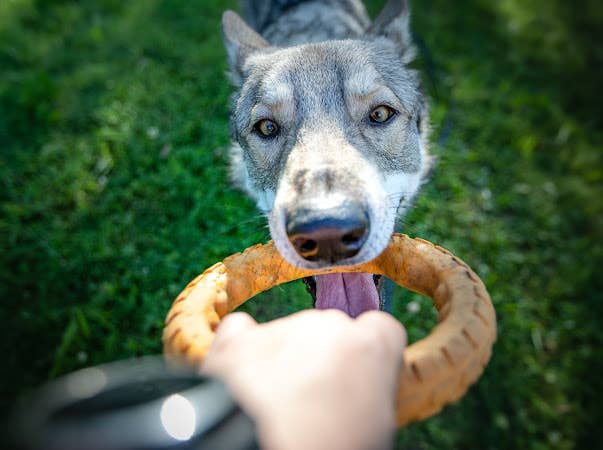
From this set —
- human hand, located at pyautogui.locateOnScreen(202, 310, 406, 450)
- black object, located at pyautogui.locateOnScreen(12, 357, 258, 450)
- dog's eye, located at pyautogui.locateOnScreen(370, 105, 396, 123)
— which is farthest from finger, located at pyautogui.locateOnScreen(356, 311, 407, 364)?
dog's eye, located at pyautogui.locateOnScreen(370, 105, 396, 123)

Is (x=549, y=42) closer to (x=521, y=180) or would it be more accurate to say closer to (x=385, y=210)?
(x=521, y=180)

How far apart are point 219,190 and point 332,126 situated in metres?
2.17

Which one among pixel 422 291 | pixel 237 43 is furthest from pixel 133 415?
pixel 237 43

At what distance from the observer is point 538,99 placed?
5.76m

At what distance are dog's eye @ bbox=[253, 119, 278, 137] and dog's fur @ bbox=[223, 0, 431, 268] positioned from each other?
4 cm

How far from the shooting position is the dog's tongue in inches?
108

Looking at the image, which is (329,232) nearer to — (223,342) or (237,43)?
(223,342)

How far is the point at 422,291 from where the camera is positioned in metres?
2.32

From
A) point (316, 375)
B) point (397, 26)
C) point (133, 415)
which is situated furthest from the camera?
point (397, 26)

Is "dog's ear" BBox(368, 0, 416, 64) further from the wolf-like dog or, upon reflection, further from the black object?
the black object

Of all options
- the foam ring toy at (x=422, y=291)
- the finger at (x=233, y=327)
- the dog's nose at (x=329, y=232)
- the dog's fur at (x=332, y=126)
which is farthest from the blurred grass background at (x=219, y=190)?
the finger at (x=233, y=327)

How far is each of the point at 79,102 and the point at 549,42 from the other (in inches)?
A: 237

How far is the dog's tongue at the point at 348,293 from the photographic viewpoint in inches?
108

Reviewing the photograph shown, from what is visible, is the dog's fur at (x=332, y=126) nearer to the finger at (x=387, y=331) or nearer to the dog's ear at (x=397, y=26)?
the dog's ear at (x=397, y=26)
